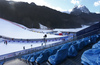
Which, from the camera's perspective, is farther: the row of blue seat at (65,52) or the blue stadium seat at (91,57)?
the row of blue seat at (65,52)

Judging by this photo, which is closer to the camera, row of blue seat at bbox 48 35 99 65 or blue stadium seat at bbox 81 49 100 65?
blue stadium seat at bbox 81 49 100 65

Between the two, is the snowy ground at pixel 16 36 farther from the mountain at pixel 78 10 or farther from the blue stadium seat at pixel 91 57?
the mountain at pixel 78 10

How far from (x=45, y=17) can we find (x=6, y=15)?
33.9 meters

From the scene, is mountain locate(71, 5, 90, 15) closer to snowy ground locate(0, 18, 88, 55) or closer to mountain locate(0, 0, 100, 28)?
mountain locate(0, 0, 100, 28)

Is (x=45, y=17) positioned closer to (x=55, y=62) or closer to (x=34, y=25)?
(x=34, y=25)

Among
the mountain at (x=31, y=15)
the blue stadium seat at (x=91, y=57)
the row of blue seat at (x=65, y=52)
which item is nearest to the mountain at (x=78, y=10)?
the mountain at (x=31, y=15)

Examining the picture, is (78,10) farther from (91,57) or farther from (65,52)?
(91,57)

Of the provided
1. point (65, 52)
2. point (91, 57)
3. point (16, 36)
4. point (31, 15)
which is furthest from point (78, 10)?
point (91, 57)

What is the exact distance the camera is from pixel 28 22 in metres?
55.7

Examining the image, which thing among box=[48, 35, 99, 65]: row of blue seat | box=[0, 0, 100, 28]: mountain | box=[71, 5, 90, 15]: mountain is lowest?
box=[48, 35, 99, 65]: row of blue seat

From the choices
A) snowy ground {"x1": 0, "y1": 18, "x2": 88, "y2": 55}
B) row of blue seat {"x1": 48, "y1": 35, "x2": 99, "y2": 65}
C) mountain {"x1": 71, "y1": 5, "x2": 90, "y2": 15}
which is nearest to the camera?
row of blue seat {"x1": 48, "y1": 35, "x2": 99, "y2": 65}

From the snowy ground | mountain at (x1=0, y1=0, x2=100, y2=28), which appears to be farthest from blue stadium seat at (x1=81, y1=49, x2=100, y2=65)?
mountain at (x1=0, y1=0, x2=100, y2=28)

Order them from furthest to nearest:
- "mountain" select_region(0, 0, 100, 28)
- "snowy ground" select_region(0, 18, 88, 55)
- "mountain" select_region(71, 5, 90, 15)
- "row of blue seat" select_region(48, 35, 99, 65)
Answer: "mountain" select_region(71, 5, 90, 15) < "mountain" select_region(0, 0, 100, 28) < "snowy ground" select_region(0, 18, 88, 55) < "row of blue seat" select_region(48, 35, 99, 65)

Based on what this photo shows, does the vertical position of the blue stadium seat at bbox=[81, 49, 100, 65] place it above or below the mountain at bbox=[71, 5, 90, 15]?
below
